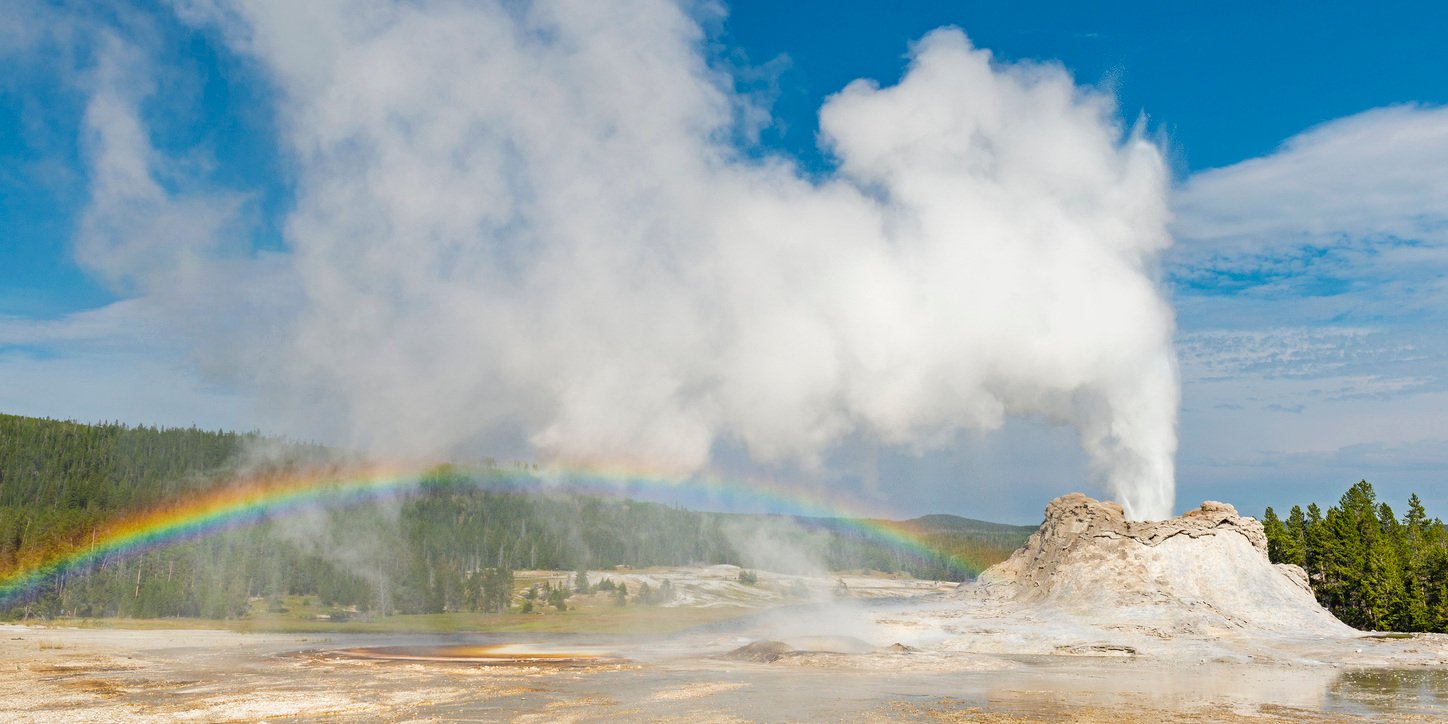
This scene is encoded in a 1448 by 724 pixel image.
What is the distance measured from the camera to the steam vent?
174 feet

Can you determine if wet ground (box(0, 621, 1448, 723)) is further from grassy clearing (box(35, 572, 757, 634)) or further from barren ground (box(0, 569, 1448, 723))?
grassy clearing (box(35, 572, 757, 634))

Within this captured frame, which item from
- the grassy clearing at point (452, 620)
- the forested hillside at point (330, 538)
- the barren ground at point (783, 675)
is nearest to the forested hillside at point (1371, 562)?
the barren ground at point (783, 675)

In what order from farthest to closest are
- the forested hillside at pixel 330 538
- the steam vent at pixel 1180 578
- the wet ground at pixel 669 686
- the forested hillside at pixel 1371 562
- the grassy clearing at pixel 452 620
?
the forested hillside at pixel 330 538, the grassy clearing at pixel 452 620, the forested hillside at pixel 1371 562, the steam vent at pixel 1180 578, the wet ground at pixel 669 686

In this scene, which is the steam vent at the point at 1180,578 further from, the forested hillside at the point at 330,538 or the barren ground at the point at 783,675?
the forested hillside at the point at 330,538

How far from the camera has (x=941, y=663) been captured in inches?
1772

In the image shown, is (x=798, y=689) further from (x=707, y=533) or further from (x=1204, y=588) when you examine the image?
(x=707, y=533)

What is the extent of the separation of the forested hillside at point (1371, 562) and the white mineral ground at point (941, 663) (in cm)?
1137

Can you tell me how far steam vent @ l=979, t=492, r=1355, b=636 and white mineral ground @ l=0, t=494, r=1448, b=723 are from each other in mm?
135

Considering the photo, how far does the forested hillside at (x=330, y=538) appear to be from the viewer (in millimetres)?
98375

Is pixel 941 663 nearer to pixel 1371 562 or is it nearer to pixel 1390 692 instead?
pixel 1390 692

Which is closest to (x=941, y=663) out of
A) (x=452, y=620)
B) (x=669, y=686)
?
(x=669, y=686)

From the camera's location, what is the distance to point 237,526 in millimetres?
121188

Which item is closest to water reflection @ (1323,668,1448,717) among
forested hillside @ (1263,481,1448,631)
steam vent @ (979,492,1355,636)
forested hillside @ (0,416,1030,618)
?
steam vent @ (979,492,1355,636)

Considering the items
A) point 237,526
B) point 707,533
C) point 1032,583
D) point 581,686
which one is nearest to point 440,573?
point 237,526
